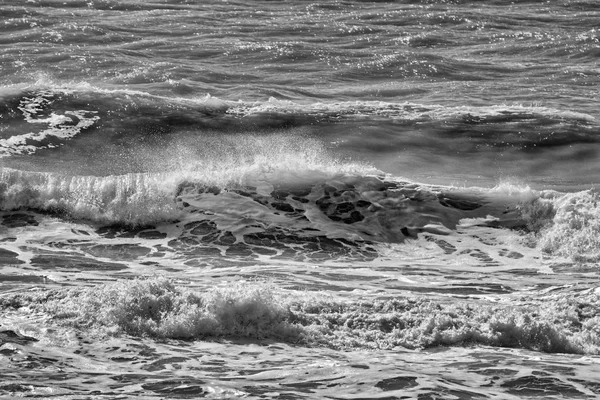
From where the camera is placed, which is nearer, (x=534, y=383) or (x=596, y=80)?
(x=534, y=383)

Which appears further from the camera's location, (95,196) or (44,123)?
(44,123)

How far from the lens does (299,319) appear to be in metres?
8.13

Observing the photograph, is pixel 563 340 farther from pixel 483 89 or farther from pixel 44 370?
pixel 483 89

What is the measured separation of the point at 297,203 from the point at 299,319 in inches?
185

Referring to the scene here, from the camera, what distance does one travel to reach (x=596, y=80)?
65.9 ft

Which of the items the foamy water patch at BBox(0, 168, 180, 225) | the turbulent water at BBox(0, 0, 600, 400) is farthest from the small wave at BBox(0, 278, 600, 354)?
the foamy water patch at BBox(0, 168, 180, 225)

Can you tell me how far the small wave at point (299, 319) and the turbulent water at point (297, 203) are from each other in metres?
0.02

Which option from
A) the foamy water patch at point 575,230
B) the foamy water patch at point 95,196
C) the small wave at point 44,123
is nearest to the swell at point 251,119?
the small wave at point 44,123

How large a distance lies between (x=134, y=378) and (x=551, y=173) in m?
9.61

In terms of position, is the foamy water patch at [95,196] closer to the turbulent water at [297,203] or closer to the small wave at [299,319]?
the turbulent water at [297,203]

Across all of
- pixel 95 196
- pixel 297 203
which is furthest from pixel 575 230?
pixel 95 196

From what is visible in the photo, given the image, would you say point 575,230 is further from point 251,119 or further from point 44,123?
point 44,123

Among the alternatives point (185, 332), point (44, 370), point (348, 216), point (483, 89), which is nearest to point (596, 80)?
point (483, 89)

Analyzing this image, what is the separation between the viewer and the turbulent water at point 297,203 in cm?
739
